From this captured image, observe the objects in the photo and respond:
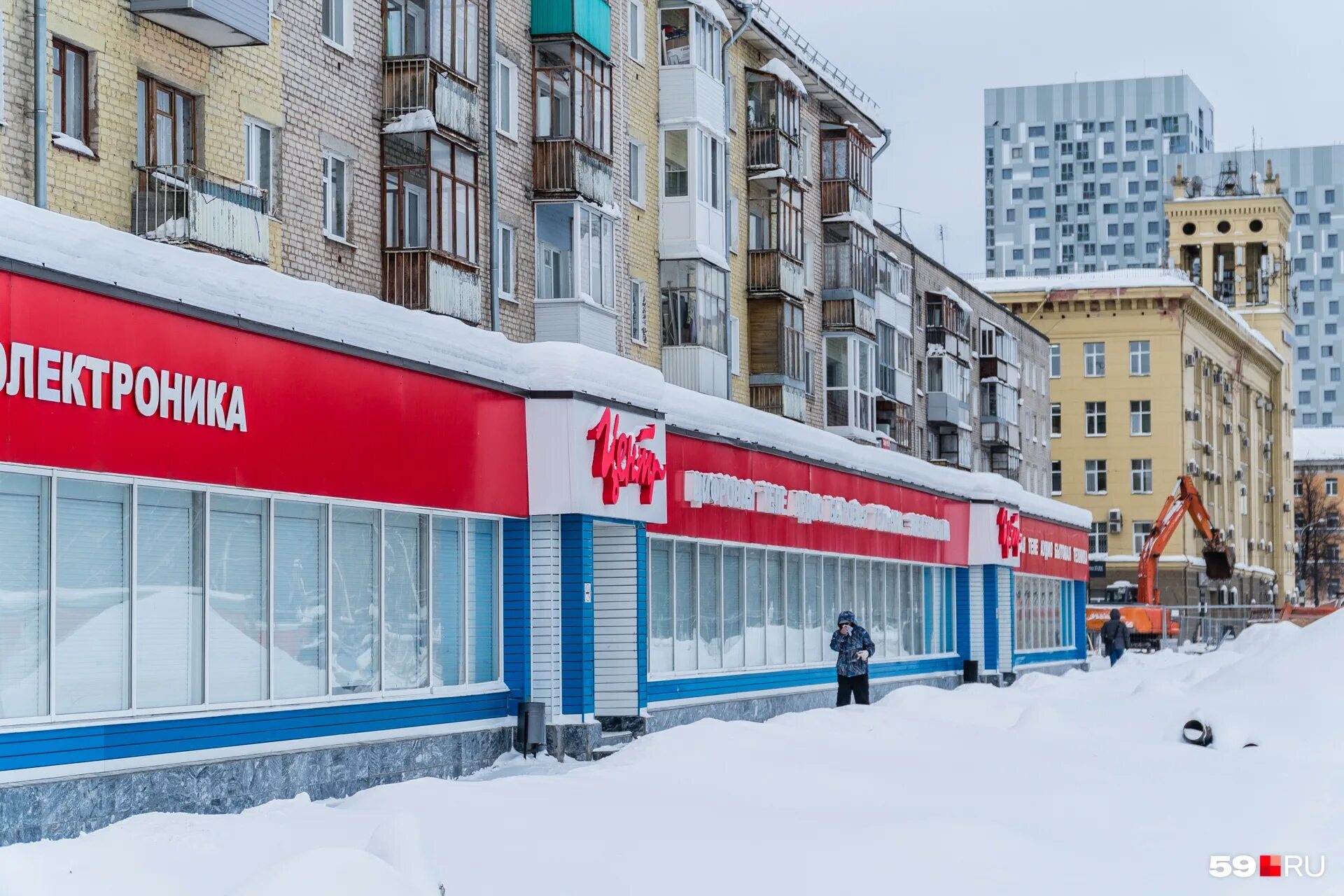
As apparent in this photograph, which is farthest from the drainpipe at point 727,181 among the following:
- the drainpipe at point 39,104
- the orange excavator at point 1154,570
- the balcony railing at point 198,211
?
the orange excavator at point 1154,570

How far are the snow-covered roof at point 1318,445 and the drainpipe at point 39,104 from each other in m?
136

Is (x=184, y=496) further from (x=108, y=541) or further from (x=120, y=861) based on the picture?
(x=120, y=861)

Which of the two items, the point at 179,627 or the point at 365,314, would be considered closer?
the point at 179,627

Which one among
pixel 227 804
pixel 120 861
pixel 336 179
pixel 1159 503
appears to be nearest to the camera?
pixel 120 861

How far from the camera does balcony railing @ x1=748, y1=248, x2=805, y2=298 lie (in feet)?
134

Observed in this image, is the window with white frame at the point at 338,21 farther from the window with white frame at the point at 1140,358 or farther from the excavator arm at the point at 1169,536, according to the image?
the window with white frame at the point at 1140,358

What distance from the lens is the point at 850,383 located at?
4722cm

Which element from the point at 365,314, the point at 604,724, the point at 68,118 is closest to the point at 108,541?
the point at 365,314

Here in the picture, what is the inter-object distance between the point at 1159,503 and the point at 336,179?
68351 millimetres

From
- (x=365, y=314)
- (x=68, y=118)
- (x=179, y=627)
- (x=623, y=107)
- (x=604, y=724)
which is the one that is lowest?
(x=604, y=724)

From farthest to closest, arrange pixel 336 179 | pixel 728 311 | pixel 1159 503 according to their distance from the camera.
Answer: pixel 1159 503 → pixel 728 311 → pixel 336 179

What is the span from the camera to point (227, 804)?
15.7 meters

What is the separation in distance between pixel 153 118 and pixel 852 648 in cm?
1142

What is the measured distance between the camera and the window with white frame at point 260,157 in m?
23.7
